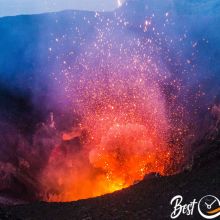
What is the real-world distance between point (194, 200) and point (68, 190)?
35.0ft

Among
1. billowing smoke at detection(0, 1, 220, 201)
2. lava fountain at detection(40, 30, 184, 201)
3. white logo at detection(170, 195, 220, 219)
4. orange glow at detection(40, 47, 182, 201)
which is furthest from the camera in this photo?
lava fountain at detection(40, 30, 184, 201)

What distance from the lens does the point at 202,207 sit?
273 inches

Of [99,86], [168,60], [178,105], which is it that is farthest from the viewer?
[99,86]

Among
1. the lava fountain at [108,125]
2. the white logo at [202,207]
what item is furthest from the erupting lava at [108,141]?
the white logo at [202,207]

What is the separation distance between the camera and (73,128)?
18172 mm

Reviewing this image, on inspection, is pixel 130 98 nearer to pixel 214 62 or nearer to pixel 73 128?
pixel 73 128

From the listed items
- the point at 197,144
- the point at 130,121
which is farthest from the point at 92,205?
the point at 130,121

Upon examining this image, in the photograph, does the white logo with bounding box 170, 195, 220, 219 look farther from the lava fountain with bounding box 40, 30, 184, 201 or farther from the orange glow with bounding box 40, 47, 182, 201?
the lava fountain with bounding box 40, 30, 184, 201

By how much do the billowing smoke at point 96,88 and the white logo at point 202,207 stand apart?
9065 mm

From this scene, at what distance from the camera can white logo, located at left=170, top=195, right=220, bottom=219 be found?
21.8 feet

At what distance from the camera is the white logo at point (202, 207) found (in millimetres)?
6639

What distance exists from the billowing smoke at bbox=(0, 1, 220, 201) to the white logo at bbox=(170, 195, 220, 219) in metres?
9.07

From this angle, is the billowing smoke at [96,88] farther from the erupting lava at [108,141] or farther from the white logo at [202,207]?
the white logo at [202,207]

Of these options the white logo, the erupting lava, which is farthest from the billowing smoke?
the white logo
